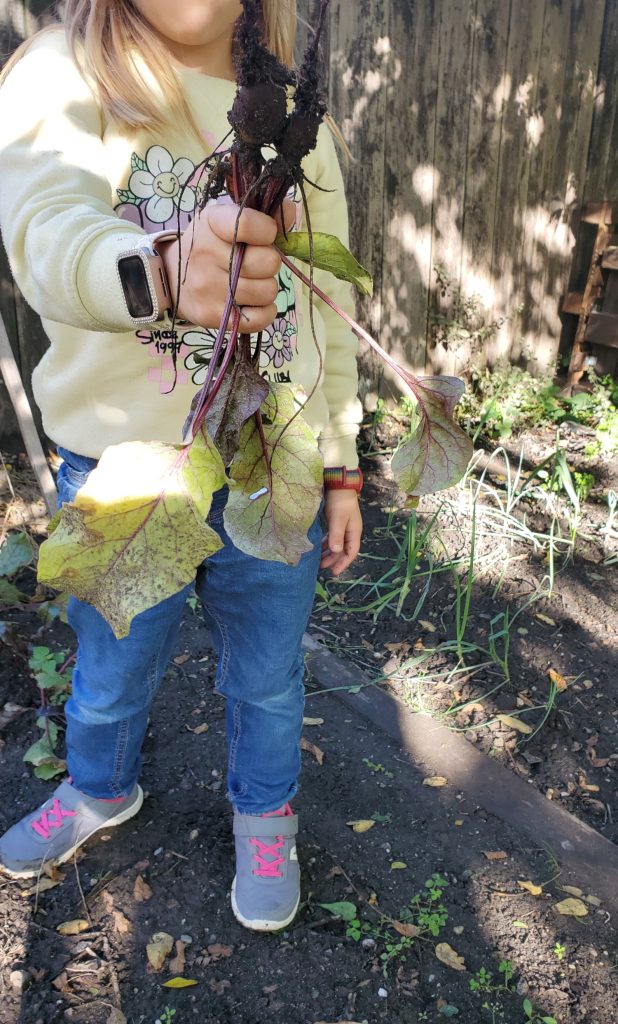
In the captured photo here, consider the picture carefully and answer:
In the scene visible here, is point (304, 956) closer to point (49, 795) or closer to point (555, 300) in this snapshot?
point (49, 795)

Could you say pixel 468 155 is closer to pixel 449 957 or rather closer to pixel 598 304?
pixel 598 304

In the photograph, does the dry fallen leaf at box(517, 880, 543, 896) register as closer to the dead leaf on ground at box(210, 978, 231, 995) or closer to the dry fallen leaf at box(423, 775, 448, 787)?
the dry fallen leaf at box(423, 775, 448, 787)

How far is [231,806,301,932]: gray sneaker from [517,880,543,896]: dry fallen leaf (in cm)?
51

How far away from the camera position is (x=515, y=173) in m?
4.40

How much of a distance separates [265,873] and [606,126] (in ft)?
15.3

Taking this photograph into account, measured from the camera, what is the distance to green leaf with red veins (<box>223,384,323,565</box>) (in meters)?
0.88

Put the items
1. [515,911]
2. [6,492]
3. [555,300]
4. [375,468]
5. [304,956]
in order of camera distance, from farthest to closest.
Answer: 1. [555,300]
2. [375,468]
3. [6,492]
4. [515,911]
5. [304,956]

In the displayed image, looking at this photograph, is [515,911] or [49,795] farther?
[49,795]

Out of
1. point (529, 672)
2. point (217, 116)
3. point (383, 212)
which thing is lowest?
point (529, 672)

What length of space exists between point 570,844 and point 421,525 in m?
1.51

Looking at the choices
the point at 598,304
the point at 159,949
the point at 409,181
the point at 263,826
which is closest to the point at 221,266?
the point at 263,826

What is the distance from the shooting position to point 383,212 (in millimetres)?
3895

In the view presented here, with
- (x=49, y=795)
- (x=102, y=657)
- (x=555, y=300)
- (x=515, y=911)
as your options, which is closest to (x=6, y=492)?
(x=49, y=795)

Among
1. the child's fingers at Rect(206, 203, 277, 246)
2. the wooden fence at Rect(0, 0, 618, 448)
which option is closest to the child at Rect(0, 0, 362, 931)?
the child's fingers at Rect(206, 203, 277, 246)
